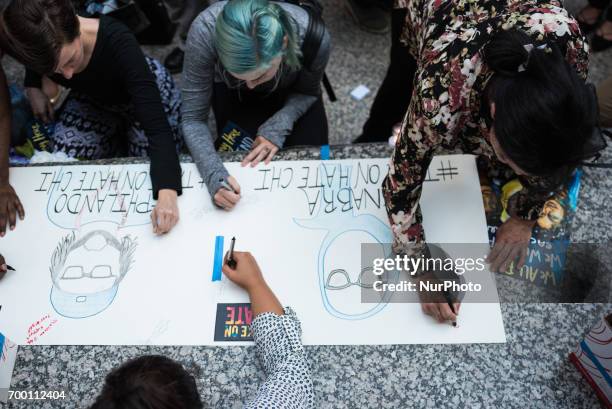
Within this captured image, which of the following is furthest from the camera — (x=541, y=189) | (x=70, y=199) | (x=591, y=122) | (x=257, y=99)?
(x=257, y=99)

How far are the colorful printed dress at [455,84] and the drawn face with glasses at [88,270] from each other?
0.57 metres

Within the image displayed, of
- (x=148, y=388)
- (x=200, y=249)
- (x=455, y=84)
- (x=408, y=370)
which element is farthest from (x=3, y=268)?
(x=455, y=84)

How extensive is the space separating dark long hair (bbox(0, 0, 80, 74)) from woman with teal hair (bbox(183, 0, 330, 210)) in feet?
0.86

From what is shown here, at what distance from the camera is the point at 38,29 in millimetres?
938

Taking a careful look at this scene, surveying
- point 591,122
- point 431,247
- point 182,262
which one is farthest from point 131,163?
point 591,122

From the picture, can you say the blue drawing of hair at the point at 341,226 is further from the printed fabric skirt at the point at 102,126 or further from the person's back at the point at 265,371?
the printed fabric skirt at the point at 102,126

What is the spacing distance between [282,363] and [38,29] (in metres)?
0.80

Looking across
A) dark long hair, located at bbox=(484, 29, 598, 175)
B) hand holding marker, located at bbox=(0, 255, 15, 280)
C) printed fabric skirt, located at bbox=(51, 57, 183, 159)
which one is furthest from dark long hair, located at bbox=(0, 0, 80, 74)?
dark long hair, located at bbox=(484, 29, 598, 175)

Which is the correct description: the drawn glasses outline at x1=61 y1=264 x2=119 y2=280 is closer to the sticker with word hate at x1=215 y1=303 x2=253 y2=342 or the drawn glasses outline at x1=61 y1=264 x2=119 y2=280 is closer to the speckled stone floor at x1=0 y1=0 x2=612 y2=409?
the speckled stone floor at x1=0 y1=0 x2=612 y2=409

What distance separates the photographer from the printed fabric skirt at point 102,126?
127 centimetres

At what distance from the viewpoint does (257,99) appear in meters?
1.30

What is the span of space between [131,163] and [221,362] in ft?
1.73

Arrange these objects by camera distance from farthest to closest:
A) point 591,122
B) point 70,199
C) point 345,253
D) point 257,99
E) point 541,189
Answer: point 257,99 → point 70,199 → point 345,253 → point 541,189 → point 591,122

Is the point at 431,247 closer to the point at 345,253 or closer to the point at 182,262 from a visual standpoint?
the point at 345,253
